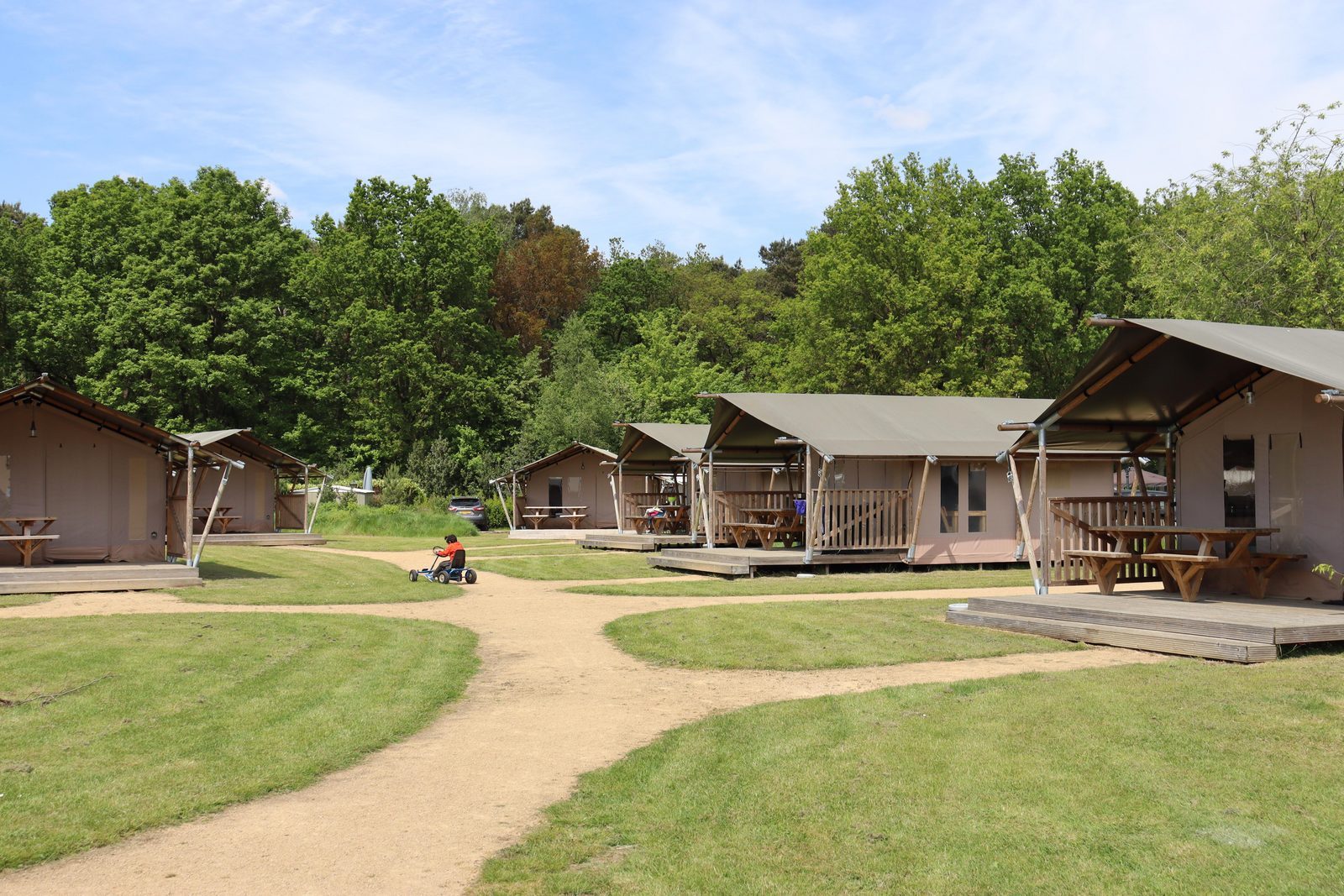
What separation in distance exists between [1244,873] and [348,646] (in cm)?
989

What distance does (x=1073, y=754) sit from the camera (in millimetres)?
7520

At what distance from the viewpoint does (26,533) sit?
20.8 m

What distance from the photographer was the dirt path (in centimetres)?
568

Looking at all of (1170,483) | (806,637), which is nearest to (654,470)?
(1170,483)

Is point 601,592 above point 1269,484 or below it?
below

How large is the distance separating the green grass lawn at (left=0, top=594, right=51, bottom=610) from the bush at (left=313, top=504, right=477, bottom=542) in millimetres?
19467

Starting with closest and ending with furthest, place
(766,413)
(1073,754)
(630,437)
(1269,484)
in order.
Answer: (1073,754), (1269,484), (766,413), (630,437)

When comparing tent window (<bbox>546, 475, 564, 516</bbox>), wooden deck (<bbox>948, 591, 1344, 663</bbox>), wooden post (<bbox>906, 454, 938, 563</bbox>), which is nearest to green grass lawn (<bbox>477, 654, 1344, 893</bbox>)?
wooden deck (<bbox>948, 591, 1344, 663</bbox>)

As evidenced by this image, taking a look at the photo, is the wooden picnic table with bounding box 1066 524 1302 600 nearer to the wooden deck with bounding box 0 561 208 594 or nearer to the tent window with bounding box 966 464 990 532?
the tent window with bounding box 966 464 990 532

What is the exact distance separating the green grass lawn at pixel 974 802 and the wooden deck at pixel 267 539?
27.8m

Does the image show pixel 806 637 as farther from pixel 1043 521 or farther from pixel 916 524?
pixel 916 524

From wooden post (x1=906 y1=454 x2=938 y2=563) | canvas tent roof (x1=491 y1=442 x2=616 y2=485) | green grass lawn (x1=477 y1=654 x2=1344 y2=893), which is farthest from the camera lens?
canvas tent roof (x1=491 y1=442 x2=616 y2=485)

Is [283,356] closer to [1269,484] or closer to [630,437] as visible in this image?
[630,437]

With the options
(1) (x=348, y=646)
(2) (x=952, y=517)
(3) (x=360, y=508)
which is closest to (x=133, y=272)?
(3) (x=360, y=508)
